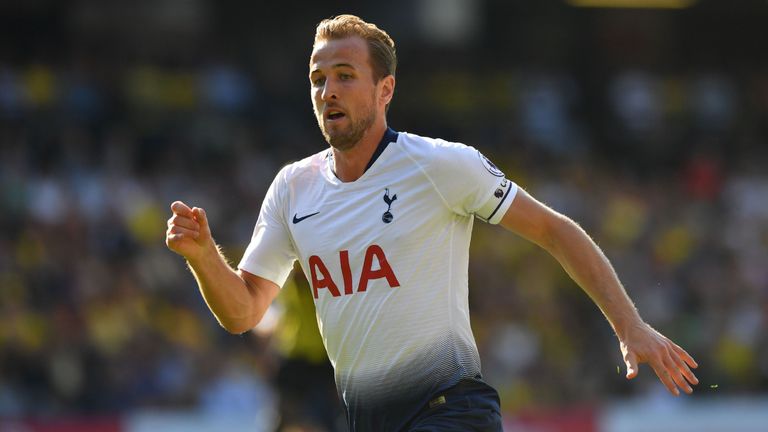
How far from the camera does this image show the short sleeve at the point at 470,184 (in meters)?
5.14

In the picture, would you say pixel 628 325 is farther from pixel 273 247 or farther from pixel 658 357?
pixel 273 247

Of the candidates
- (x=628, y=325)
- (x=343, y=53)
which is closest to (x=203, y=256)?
(x=343, y=53)

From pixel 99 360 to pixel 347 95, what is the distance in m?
8.65

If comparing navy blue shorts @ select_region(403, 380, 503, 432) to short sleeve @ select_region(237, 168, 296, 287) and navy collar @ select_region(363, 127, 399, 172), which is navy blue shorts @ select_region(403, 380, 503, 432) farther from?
navy collar @ select_region(363, 127, 399, 172)

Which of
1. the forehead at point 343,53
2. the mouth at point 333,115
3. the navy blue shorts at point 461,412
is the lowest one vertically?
the navy blue shorts at point 461,412

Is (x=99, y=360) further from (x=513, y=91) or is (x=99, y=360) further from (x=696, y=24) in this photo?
(x=696, y=24)

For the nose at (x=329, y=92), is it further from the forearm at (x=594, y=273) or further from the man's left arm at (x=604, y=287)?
the forearm at (x=594, y=273)

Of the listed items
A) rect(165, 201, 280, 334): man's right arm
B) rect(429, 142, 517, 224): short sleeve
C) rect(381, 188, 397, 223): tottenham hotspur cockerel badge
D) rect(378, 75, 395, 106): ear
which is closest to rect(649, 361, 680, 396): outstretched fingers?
rect(429, 142, 517, 224): short sleeve

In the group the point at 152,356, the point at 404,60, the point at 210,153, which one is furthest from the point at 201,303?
the point at 404,60

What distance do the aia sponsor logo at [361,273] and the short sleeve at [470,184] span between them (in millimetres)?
360

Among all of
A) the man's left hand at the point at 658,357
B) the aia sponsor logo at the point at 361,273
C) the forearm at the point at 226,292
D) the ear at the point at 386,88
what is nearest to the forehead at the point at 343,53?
the ear at the point at 386,88

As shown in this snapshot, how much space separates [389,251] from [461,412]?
70 centimetres

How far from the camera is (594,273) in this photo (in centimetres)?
501

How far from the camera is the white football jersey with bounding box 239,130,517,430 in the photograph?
516cm
